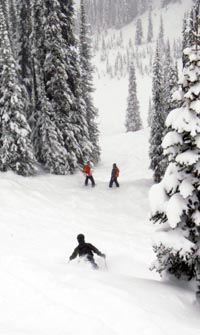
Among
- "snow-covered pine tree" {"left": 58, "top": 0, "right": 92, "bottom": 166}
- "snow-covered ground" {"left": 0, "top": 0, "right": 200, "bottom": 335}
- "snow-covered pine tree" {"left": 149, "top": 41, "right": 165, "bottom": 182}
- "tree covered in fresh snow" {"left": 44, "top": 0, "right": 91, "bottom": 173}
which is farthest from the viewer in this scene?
"snow-covered pine tree" {"left": 58, "top": 0, "right": 92, "bottom": 166}

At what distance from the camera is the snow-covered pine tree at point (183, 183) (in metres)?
8.80

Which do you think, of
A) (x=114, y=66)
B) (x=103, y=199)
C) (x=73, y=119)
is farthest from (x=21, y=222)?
(x=114, y=66)

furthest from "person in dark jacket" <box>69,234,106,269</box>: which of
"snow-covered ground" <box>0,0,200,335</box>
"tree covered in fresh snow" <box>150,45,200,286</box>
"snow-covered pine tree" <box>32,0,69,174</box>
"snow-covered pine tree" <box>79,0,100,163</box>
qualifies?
"snow-covered pine tree" <box>79,0,100,163</box>

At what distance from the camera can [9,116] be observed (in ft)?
79.6

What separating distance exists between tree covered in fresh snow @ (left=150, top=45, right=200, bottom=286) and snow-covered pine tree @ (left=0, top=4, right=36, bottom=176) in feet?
53.1

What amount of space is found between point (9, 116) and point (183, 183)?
17401 millimetres

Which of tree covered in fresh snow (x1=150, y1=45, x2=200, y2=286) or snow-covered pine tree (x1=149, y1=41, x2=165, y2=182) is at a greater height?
tree covered in fresh snow (x1=150, y1=45, x2=200, y2=286)

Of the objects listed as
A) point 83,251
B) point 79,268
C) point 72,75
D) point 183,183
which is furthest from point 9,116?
point 183,183

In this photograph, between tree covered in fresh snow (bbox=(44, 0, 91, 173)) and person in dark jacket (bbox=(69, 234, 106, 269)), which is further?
tree covered in fresh snow (bbox=(44, 0, 91, 173))

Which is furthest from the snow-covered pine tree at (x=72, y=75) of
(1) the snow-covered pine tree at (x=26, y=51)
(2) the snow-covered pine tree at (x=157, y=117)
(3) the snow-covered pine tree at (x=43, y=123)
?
(2) the snow-covered pine tree at (x=157, y=117)

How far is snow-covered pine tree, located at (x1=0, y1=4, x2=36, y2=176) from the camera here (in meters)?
23.9

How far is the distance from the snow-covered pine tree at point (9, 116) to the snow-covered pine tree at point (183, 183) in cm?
1619

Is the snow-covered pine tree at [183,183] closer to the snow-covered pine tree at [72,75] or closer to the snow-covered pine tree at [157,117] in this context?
the snow-covered pine tree at [157,117]

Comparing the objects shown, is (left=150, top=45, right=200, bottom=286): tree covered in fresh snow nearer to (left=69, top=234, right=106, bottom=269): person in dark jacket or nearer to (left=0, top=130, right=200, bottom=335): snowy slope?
(left=0, top=130, right=200, bottom=335): snowy slope
